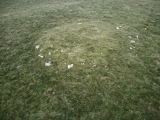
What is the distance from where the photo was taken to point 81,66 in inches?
209

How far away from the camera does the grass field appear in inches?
160

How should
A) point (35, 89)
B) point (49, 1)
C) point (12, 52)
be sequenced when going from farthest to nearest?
point (49, 1) → point (12, 52) → point (35, 89)

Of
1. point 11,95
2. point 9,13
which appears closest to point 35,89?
point 11,95

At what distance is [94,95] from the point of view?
14.3 ft

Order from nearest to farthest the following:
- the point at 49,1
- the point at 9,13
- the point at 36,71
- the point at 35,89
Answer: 1. the point at 35,89
2. the point at 36,71
3. the point at 9,13
4. the point at 49,1

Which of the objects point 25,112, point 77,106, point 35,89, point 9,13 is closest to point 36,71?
point 35,89

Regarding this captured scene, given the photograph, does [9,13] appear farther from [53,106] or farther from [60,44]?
[53,106]

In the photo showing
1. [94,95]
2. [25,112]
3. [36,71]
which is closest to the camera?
[25,112]

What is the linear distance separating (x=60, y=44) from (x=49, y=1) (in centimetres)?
741

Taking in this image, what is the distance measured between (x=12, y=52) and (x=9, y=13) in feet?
17.1

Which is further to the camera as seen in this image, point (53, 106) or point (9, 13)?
point (9, 13)

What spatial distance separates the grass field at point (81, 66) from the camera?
4074mm

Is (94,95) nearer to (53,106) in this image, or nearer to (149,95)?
(53,106)

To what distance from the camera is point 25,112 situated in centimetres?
408
